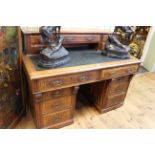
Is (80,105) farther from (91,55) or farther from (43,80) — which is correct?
(43,80)

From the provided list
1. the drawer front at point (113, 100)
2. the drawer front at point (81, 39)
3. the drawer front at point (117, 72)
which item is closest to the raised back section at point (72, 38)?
the drawer front at point (81, 39)

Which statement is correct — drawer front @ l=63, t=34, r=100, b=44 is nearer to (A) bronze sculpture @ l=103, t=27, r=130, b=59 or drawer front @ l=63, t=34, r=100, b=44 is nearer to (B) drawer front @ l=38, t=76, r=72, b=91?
(A) bronze sculpture @ l=103, t=27, r=130, b=59

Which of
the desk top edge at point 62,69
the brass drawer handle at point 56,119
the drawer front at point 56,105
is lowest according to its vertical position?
the brass drawer handle at point 56,119

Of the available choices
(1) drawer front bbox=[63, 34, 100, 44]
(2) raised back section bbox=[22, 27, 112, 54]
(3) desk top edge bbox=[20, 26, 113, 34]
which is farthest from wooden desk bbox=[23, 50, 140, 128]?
(1) drawer front bbox=[63, 34, 100, 44]

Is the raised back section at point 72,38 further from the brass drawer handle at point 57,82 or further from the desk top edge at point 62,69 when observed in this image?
the brass drawer handle at point 57,82

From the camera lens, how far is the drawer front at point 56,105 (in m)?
1.40

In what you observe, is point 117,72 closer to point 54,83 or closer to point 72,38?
point 72,38

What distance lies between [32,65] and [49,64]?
15cm

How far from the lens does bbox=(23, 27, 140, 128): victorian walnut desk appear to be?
3.97 feet

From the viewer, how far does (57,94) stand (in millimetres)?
1390

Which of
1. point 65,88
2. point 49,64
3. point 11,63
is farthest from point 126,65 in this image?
point 11,63

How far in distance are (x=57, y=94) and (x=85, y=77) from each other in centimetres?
30

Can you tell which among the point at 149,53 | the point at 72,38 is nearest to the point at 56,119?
the point at 72,38

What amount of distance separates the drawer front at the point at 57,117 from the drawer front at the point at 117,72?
527mm
